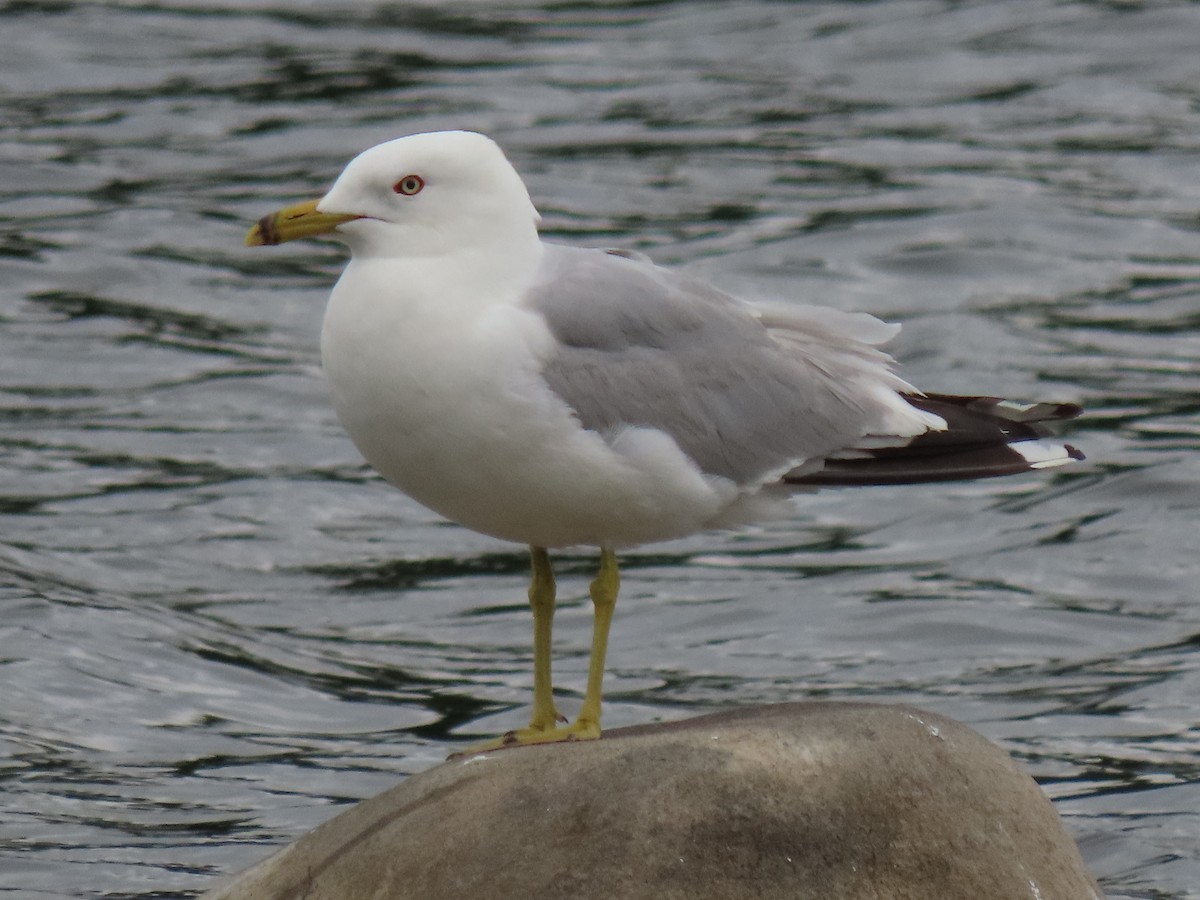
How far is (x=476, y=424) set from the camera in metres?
5.77

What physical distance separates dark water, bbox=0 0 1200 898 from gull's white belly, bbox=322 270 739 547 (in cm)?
255

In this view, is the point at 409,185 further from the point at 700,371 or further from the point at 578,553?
the point at 578,553

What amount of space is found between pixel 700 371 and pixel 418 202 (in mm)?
1011

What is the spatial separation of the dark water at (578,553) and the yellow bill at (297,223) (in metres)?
2.73

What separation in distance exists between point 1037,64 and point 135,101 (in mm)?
7459

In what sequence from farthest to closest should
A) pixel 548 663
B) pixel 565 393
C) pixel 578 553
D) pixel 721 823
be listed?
pixel 578 553
pixel 548 663
pixel 565 393
pixel 721 823

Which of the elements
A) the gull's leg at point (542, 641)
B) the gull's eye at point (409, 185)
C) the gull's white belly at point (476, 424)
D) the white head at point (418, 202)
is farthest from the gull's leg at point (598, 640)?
the gull's eye at point (409, 185)

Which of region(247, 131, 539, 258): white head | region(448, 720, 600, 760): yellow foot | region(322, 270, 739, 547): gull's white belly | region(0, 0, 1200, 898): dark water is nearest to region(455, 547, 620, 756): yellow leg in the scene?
region(448, 720, 600, 760): yellow foot

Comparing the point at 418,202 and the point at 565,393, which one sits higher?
the point at 418,202

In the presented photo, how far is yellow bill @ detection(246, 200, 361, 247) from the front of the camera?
604 cm

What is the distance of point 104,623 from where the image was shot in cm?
1060

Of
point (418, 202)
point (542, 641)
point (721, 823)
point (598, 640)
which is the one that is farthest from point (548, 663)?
point (418, 202)

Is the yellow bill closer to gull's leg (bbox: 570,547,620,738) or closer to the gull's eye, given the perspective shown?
the gull's eye

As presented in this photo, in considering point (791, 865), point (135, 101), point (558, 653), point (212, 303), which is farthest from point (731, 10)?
point (791, 865)
